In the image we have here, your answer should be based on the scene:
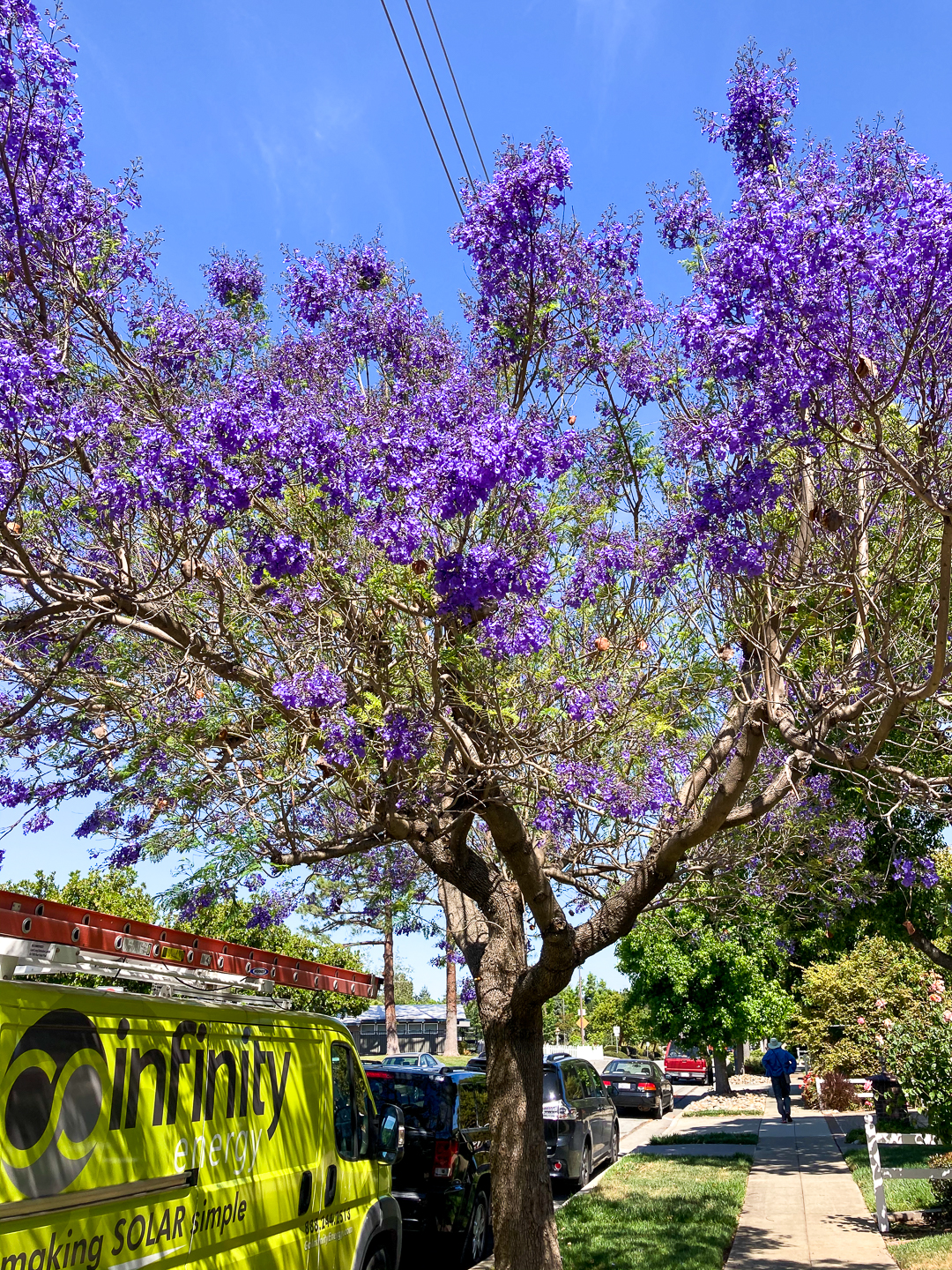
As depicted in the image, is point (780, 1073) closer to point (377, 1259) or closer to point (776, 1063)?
point (776, 1063)

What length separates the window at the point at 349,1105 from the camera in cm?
738

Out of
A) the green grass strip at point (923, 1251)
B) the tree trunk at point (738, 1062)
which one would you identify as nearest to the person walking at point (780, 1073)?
the green grass strip at point (923, 1251)

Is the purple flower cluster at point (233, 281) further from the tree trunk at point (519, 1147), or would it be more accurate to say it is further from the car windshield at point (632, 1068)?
the car windshield at point (632, 1068)

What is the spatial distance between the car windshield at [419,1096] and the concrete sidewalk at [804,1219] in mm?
2888

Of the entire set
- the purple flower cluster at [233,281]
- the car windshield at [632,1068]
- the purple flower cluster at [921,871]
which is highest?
the purple flower cluster at [233,281]

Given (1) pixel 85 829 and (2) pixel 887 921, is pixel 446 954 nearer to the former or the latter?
(2) pixel 887 921

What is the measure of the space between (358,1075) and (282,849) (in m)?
2.25

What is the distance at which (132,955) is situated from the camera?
17.5ft

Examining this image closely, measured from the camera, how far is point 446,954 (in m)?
16.7

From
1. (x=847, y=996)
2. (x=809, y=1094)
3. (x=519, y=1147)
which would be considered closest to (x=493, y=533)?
(x=519, y=1147)

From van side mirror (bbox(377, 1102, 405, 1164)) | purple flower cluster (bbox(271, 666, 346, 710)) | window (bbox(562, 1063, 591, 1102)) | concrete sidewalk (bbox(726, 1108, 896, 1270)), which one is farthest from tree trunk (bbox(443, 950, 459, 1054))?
purple flower cluster (bbox(271, 666, 346, 710))

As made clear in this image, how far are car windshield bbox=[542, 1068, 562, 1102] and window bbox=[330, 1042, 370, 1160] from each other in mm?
7715

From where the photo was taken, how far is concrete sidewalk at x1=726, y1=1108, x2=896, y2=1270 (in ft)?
32.1

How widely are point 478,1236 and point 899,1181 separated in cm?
520
